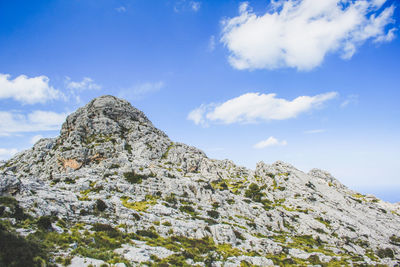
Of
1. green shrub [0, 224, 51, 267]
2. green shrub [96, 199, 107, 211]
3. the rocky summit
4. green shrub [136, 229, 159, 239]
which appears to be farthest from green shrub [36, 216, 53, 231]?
green shrub [136, 229, 159, 239]

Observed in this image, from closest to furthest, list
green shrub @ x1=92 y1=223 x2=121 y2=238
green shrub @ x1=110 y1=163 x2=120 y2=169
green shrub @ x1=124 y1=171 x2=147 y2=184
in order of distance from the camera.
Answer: green shrub @ x1=92 y1=223 x2=121 y2=238 → green shrub @ x1=124 y1=171 x2=147 y2=184 → green shrub @ x1=110 y1=163 x2=120 y2=169

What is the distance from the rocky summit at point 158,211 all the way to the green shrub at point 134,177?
11.6 inches

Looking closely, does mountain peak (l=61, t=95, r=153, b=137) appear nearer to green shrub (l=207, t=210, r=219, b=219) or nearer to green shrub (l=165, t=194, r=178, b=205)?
green shrub (l=165, t=194, r=178, b=205)

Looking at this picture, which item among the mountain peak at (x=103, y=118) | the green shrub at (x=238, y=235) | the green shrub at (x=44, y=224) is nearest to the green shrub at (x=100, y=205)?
the green shrub at (x=44, y=224)

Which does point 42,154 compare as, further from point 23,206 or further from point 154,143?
point 23,206

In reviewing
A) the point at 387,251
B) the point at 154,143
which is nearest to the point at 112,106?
the point at 154,143

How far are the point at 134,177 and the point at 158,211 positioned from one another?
18853mm

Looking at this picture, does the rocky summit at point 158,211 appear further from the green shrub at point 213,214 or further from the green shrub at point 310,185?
the green shrub at point 213,214

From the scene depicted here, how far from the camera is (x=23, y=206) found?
28172 mm

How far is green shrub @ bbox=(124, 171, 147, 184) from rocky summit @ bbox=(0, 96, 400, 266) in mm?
294

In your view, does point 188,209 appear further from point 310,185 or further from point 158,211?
point 310,185

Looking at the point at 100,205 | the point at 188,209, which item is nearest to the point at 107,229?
the point at 100,205

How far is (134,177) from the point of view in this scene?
58.4 meters

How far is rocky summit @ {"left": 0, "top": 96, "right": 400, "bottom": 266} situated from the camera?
80.0 ft
